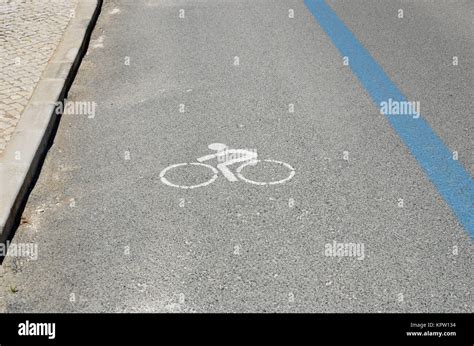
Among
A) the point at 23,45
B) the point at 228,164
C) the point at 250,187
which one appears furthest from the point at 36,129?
the point at 23,45

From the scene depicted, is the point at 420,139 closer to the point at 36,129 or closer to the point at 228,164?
the point at 228,164

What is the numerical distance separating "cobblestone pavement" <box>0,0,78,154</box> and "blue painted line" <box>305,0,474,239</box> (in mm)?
3732

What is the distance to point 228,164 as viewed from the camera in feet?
Result: 23.7

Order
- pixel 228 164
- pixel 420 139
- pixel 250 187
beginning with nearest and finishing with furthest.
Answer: pixel 250 187 → pixel 228 164 → pixel 420 139

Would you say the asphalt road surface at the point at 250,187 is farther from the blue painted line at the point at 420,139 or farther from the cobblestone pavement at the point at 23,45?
the cobblestone pavement at the point at 23,45

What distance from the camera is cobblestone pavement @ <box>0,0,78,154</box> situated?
845 cm

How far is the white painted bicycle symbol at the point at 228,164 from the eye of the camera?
690 centimetres

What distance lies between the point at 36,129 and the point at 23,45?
3.08m

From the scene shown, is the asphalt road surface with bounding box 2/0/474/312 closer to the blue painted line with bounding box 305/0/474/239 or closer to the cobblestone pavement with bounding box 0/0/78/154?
the blue painted line with bounding box 305/0/474/239

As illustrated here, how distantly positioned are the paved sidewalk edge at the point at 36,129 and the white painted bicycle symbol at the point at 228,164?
3.87 ft

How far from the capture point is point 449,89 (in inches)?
352

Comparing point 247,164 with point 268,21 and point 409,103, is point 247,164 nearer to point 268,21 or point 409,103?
point 409,103

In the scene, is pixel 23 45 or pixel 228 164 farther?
pixel 23 45

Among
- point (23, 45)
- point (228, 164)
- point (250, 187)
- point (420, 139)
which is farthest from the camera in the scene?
point (23, 45)
